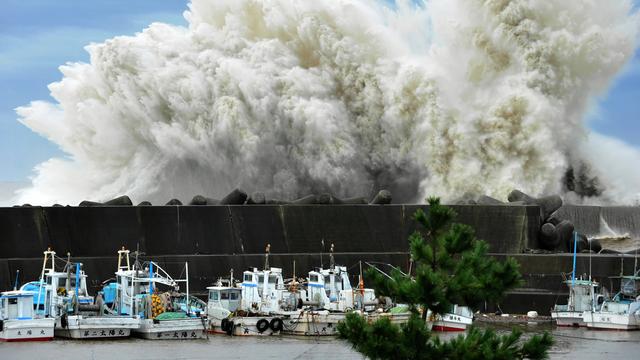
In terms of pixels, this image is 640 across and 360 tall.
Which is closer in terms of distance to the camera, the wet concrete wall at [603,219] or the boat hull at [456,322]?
the boat hull at [456,322]

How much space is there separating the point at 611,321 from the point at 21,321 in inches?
744

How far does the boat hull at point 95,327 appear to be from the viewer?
39906 millimetres

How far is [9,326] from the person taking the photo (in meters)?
39.4

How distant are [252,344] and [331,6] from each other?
2617 centimetres

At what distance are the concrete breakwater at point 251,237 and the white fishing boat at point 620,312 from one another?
6.42 ft

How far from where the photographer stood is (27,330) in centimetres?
3950

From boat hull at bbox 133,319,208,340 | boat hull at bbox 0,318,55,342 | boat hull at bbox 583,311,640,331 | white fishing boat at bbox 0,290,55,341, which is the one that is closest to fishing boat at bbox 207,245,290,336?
boat hull at bbox 133,319,208,340

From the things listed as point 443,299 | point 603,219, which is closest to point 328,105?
point 603,219

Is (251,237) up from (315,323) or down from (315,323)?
up

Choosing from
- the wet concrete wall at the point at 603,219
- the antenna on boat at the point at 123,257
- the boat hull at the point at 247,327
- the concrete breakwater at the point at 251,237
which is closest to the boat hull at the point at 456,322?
the concrete breakwater at the point at 251,237

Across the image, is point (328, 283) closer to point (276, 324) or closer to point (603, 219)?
point (276, 324)

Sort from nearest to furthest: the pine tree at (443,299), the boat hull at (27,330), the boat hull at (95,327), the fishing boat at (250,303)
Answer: the pine tree at (443,299), the boat hull at (27,330), the boat hull at (95,327), the fishing boat at (250,303)

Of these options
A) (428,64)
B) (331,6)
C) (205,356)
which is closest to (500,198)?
(428,64)

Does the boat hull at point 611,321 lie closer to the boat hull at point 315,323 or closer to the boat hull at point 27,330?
the boat hull at point 315,323
